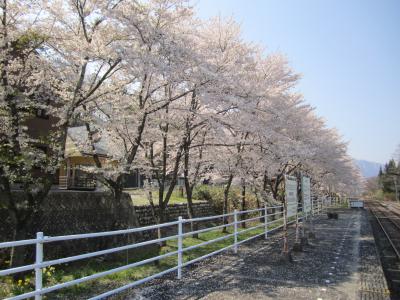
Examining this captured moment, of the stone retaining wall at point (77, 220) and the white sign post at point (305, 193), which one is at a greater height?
the white sign post at point (305, 193)

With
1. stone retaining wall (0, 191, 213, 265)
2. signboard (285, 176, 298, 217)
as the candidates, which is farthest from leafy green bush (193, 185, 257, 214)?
signboard (285, 176, 298, 217)

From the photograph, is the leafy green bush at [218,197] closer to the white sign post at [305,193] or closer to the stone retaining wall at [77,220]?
Answer: the stone retaining wall at [77,220]

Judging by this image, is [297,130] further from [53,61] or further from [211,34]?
[53,61]

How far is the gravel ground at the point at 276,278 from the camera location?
7.12 meters

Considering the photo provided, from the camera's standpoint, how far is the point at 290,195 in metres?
11.7

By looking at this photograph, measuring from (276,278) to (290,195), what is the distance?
3.76 meters

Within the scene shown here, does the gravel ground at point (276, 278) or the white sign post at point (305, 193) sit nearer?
the gravel ground at point (276, 278)

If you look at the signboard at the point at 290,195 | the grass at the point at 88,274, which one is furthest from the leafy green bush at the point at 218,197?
the signboard at the point at 290,195

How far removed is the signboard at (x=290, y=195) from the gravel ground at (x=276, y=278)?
51.0 inches

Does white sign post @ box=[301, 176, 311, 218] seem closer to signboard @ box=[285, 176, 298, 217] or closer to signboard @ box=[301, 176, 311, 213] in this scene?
signboard @ box=[301, 176, 311, 213]

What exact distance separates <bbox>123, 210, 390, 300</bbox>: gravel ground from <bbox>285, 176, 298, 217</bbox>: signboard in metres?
1.30

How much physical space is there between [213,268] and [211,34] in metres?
9.49

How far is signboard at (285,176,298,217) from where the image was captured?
11223 mm

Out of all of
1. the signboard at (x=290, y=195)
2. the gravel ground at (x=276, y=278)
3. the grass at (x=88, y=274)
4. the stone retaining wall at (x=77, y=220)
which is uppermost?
the signboard at (x=290, y=195)
